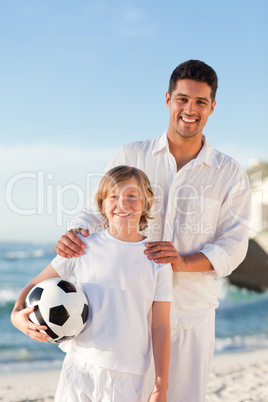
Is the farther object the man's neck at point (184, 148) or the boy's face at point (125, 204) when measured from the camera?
the man's neck at point (184, 148)

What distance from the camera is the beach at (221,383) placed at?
5410mm

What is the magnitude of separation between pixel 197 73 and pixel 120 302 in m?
1.43

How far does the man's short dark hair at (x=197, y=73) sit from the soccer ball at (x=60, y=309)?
143cm

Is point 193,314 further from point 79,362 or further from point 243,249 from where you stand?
point 79,362

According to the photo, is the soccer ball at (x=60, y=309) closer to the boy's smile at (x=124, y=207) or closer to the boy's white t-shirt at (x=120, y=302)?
the boy's white t-shirt at (x=120, y=302)

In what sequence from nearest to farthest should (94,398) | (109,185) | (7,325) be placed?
(94,398), (109,185), (7,325)

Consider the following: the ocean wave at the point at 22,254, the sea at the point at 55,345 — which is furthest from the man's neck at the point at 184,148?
the ocean wave at the point at 22,254

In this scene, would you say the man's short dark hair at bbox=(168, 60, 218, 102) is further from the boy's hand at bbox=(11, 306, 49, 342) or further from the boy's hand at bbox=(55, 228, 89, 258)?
the boy's hand at bbox=(11, 306, 49, 342)

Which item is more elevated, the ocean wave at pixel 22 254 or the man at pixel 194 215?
the man at pixel 194 215

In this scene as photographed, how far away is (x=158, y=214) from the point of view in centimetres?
288

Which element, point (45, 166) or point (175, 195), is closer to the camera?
point (175, 195)

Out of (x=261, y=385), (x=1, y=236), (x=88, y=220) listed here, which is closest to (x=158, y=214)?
(x=88, y=220)

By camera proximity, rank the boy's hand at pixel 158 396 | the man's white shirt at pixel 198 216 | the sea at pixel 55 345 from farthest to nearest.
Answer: the sea at pixel 55 345, the man's white shirt at pixel 198 216, the boy's hand at pixel 158 396

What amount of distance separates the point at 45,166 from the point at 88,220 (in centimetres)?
3256
